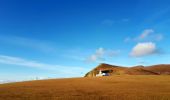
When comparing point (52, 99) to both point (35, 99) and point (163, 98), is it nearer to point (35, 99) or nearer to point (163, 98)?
point (35, 99)

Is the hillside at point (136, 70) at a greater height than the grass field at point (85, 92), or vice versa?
the hillside at point (136, 70)

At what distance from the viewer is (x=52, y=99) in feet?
98.4

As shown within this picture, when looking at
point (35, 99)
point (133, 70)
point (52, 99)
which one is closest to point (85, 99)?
point (52, 99)

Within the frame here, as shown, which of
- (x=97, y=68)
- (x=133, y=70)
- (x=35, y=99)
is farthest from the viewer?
(x=97, y=68)

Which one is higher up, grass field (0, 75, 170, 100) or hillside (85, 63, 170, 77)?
hillside (85, 63, 170, 77)

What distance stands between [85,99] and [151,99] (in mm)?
7705

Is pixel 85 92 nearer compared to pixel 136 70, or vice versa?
pixel 85 92

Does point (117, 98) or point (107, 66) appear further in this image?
point (107, 66)

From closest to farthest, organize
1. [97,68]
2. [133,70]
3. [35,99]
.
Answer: [35,99] → [133,70] → [97,68]

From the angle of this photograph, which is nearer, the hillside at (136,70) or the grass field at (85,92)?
the grass field at (85,92)

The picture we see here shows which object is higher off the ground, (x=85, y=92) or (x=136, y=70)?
(x=136, y=70)

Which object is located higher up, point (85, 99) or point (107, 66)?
point (107, 66)

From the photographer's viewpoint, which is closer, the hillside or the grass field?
the grass field

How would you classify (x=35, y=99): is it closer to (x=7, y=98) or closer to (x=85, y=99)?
(x=7, y=98)
